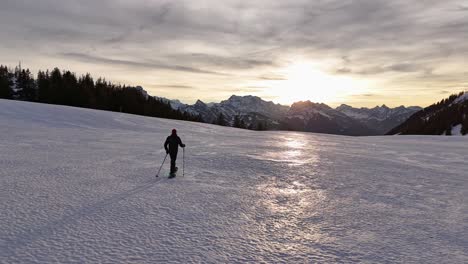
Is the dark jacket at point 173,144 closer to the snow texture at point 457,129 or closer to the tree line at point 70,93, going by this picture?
the tree line at point 70,93

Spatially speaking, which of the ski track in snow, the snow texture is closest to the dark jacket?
the ski track in snow

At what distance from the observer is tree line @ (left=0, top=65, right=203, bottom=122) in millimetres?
73812

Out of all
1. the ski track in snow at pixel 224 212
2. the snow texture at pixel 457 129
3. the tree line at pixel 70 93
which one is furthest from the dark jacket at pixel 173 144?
the snow texture at pixel 457 129

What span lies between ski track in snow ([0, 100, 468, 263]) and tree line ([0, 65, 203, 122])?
2573 inches

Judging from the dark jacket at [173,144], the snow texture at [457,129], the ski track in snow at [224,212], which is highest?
the snow texture at [457,129]

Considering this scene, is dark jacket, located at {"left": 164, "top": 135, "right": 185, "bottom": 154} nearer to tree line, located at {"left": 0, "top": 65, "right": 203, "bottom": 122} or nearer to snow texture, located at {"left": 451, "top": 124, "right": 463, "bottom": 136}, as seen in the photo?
tree line, located at {"left": 0, "top": 65, "right": 203, "bottom": 122}

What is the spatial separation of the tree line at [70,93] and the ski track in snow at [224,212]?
214 ft

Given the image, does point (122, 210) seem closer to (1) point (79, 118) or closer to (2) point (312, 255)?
(2) point (312, 255)

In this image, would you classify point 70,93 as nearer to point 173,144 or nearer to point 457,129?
point 173,144

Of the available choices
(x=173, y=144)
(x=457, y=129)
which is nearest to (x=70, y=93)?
(x=173, y=144)

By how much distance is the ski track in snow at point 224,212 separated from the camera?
596cm

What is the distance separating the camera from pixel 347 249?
631 centimetres

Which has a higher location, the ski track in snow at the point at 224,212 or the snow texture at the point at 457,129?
the snow texture at the point at 457,129

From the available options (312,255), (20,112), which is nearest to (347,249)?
(312,255)
